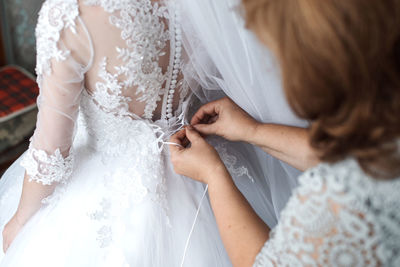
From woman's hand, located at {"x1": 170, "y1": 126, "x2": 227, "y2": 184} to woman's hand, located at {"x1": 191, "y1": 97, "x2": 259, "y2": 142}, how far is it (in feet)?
0.18

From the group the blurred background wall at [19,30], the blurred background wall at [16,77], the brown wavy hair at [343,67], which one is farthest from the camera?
the blurred background wall at [19,30]

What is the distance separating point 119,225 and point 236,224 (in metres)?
0.29

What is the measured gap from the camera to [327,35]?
462mm

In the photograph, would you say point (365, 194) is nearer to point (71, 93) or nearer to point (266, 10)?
point (266, 10)

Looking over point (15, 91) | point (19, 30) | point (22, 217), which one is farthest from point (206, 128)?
point (19, 30)

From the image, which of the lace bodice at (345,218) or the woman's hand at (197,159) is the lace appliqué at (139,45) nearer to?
the woman's hand at (197,159)

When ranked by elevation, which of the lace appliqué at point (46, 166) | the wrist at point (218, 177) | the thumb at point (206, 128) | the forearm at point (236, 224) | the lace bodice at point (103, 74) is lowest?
the forearm at point (236, 224)

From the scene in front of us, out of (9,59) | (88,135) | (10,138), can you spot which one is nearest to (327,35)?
(88,135)

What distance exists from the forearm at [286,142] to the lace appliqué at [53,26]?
0.45 meters

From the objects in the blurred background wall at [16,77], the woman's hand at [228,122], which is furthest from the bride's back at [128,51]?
the blurred background wall at [16,77]

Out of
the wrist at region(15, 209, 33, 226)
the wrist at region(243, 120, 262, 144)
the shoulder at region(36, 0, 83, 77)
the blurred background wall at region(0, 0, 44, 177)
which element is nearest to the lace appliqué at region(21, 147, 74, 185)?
the wrist at region(15, 209, 33, 226)

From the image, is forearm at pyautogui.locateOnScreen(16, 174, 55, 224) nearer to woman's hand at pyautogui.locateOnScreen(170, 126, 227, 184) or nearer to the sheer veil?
woman's hand at pyautogui.locateOnScreen(170, 126, 227, 184)

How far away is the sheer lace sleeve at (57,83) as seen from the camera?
2.20ft

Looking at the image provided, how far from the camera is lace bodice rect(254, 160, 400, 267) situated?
0.51 metres
